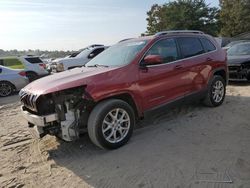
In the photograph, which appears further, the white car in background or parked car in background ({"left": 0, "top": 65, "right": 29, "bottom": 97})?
the white car in background

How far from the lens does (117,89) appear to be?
4.66 m

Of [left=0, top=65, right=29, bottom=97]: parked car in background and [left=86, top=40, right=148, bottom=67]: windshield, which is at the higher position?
[left=86, top=40, right=148, bottom=67]: windshield

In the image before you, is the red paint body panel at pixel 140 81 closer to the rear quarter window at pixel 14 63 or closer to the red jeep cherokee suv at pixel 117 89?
the red jeep cherokee suv at pixel 117 89

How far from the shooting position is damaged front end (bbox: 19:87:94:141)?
171 inches

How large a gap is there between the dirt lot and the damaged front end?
19.4 inches

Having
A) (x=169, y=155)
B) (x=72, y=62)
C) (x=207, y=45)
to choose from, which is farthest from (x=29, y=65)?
(x=169, y=155)

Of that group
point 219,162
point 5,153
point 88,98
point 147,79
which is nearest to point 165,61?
point 147,79

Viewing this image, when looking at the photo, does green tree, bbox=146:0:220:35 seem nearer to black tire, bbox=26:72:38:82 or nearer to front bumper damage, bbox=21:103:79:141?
black tire, bbox=26:72:38:82

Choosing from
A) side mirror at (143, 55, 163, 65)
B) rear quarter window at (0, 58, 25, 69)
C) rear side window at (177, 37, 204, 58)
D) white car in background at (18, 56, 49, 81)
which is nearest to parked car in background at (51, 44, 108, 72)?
white car in background at (18, 56, 49, 81)

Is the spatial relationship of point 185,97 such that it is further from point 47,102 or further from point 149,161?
point 47,102

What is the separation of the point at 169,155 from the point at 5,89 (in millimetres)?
9278

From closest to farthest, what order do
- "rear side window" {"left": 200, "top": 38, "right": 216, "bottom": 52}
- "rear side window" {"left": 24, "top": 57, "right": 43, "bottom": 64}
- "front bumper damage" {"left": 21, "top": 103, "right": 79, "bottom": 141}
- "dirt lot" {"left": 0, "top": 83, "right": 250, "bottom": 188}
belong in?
"dirt lot" {"left": 0, "top": 83, "right": 250, "bottom": 188} < "front bumper damage" {"left": 21, "top": 103, "right": 79, "bottom": 141} < "rear side window" {"left": 200, "top": 38, "right": 216, "bottom": 52} < "rear side window" {"left": 24, "top": 57, "right": 43, "bottom": 64}

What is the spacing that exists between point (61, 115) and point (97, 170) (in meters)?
1.01

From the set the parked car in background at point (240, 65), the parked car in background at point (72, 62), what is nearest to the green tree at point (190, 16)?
the parked car in background at point (72, 62)
